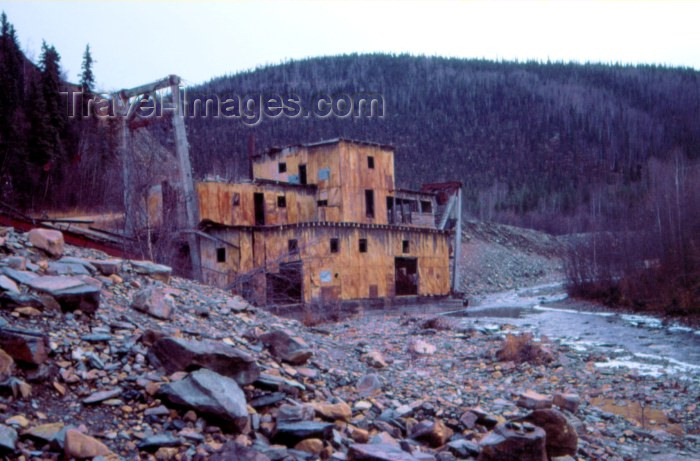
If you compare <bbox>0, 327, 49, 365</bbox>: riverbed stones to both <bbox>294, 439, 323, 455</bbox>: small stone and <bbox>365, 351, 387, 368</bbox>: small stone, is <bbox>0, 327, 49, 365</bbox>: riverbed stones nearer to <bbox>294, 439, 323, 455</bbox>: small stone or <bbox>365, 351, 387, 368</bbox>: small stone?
<bbox>294, 439, 323, 455</bbox>: small stone

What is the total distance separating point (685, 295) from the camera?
80.7 feet

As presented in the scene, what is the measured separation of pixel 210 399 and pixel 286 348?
8.55 feet

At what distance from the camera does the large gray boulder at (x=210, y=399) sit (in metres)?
5.67

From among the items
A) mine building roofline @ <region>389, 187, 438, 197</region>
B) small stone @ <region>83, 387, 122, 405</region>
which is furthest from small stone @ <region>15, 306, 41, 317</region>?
mine building roofline @ <region>389, 187, 438, 197</region>

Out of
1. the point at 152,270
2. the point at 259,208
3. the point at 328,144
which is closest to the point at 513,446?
the point at 152,270

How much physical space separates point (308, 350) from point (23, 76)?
5254 centimetres

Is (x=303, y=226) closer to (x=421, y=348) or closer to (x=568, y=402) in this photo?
(x=421, y=348)

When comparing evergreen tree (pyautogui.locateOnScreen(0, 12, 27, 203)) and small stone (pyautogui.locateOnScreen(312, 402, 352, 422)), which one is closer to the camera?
small stone (pyautogui.locateOnScreen(312, 402, 352, 422))

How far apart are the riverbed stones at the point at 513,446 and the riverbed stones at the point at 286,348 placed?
2903 millimetres

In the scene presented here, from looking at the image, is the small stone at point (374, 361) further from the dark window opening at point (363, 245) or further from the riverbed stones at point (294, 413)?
the dark window opening at point (363, 245)

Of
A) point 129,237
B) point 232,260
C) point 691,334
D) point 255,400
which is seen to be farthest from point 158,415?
point 232,260

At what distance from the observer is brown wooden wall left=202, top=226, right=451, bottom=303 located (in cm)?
2748

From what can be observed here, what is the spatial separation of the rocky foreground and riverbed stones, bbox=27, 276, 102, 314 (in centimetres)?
1

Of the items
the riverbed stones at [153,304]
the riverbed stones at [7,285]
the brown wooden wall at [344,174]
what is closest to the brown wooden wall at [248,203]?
the brown wooden wall at [344,174]
